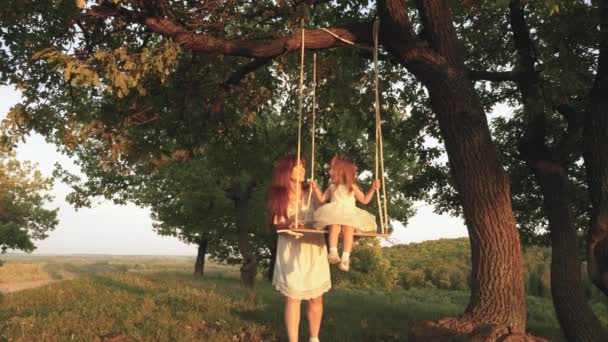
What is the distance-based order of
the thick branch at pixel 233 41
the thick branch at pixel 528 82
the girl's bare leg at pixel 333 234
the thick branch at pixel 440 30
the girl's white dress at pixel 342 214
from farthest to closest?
the thick branch at pixel 528 82 < the thick branch at pixel 440 30 < the thick branch at pixel 233 41 < the girl's white dress at pixel 342 214 < the girl's bare leg at pixel 333 234

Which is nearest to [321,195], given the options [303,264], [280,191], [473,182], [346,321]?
[280,191]

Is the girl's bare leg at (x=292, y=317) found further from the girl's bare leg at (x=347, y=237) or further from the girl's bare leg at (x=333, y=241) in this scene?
the girl's bare leg at (x=347, y=237)

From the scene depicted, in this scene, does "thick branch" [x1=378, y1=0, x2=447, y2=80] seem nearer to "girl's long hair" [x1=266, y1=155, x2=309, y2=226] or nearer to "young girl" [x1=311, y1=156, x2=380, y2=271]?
"young girl" [x1=311, y1=156, x2=380, y2=271]

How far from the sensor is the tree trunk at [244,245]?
22578mm

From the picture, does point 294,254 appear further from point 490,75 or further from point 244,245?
point 244,245

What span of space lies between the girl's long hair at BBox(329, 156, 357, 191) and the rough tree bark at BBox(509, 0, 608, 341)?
4.71 metres

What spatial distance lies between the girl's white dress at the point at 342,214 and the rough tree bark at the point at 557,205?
191 inches

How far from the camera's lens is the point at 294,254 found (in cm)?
661

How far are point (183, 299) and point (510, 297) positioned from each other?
6064 millimetres

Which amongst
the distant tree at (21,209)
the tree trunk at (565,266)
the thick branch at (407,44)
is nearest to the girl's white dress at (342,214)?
the thick branch at (407,44)

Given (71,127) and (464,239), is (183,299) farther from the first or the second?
(464,239)

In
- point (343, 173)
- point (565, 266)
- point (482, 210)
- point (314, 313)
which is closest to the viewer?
point (343, 173)

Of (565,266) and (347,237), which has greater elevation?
(347,237)

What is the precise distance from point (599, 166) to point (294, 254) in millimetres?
6002
